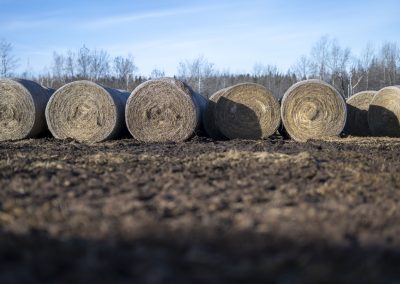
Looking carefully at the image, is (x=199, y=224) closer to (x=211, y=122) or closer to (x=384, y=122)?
(x=211, y=122)

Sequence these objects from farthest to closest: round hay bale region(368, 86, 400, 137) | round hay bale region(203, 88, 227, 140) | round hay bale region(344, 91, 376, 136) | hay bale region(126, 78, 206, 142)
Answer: round hay bale region(344, 91, 376, 136), round hay bale region(368, 86, 400, 137), round hay bale region(203, 88, 227, 140), hay bale region(126, 78, 206, 142)

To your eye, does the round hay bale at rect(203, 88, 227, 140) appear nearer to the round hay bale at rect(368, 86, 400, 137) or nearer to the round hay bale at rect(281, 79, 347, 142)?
the round hay bale at rect(281, 79, 347, 142)

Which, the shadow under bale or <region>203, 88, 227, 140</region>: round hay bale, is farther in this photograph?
the shadow under bale

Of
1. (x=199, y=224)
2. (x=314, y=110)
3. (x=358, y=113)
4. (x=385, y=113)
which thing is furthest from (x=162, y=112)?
(x=199, y=224)

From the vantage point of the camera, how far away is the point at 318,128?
12297 millimetres

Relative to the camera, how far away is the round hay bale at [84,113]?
465 inches

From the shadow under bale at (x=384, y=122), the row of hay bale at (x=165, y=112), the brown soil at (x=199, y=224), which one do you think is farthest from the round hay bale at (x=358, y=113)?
the brown soil at (x=199, y=224)

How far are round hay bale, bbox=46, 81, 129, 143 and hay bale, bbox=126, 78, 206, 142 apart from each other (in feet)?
1.38

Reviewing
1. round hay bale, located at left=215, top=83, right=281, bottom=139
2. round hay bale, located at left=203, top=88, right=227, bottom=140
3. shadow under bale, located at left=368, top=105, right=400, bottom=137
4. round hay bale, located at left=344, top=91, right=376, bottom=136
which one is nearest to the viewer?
round hay bale, located at left=215, top=83, right=281, bottom=139

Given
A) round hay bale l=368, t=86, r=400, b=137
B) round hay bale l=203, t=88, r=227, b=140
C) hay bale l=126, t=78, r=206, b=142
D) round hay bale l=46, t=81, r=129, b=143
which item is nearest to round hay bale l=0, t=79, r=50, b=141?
round hay bale l=46, t=81, r=129, b=143

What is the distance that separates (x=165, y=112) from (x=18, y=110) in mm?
3564

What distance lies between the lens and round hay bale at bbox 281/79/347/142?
482 inches

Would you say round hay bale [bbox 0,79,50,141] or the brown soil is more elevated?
round hay bale [bbox 0,79,50,141]

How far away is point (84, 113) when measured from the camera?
11.9 m
